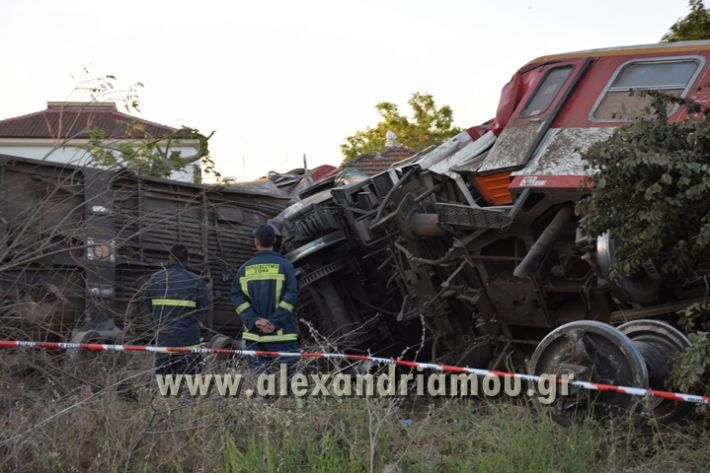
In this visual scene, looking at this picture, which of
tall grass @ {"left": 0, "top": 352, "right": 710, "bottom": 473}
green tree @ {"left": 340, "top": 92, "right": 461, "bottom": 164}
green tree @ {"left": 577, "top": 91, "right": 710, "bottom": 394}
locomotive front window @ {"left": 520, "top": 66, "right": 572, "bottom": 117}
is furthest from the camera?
green tree @ {"left": 340, "top": 92, "right": 461, "bottom": 164}

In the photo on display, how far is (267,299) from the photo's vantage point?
745cm

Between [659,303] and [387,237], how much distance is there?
9.21ft

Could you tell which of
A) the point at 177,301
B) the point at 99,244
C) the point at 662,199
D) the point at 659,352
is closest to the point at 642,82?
the point at 662,199

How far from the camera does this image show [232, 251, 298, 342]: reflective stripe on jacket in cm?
741

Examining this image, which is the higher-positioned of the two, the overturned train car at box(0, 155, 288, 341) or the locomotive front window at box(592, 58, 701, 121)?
the locomotive front window at box(592, 58, 701, 121)

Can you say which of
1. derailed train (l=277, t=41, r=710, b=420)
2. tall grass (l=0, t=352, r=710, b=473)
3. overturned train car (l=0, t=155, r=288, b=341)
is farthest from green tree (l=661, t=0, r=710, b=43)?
tall grass (l=0, t=352, r=710, b=473)

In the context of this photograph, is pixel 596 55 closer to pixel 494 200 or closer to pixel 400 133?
pixel 494 200

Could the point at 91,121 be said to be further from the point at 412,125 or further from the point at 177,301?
the point at 412,125

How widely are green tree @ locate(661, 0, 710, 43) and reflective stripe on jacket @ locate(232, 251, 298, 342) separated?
6507 millimetres

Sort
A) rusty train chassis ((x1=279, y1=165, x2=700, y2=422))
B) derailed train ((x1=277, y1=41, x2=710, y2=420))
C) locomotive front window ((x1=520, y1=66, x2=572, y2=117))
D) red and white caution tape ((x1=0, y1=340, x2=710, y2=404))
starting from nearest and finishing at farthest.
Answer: red and white caution tape ((x1=0, y1=340, x2=710, y2=404)) < rusty train chassis ((x1=279, y1=165, x2=700, y2=422)) < derailed train ((x1=277, y1=41, x2=710, y2=420)) < locomotive front window ((x1=520, y1=66, x2=572, y2=117))

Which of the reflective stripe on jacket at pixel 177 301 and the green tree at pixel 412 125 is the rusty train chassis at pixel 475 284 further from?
the green tree at pixel 412 125

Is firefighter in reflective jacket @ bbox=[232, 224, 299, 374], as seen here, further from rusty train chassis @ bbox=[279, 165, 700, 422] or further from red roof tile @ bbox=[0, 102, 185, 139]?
red roof tile @ bbox=[0, 102, 185, 139]

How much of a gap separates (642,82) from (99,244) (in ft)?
13.7

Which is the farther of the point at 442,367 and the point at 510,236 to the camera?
the point at 510,236
